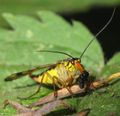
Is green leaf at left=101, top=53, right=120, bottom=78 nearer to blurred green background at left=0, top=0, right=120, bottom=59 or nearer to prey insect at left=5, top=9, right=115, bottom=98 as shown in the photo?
prey insect at left=5, top=9, right=115, bottom=98

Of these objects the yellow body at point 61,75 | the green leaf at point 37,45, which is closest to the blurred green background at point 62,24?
the green leaf at point 37,45

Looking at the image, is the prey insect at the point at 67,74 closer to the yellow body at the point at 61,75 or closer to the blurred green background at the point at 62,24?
the yellow body at the point at 61,75

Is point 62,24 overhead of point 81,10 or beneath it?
beneath

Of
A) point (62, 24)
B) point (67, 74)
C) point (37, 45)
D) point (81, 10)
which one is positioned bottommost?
point (67, 74)

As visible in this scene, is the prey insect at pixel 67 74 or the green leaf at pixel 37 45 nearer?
the prey insect at pixel 67 74

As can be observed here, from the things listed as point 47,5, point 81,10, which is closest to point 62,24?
point 81,10

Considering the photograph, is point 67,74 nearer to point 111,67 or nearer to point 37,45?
point 111,67

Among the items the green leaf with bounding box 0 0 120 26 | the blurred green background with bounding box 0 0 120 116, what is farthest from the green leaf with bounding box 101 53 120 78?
the green leaf with bounding box 0 0 120 26
